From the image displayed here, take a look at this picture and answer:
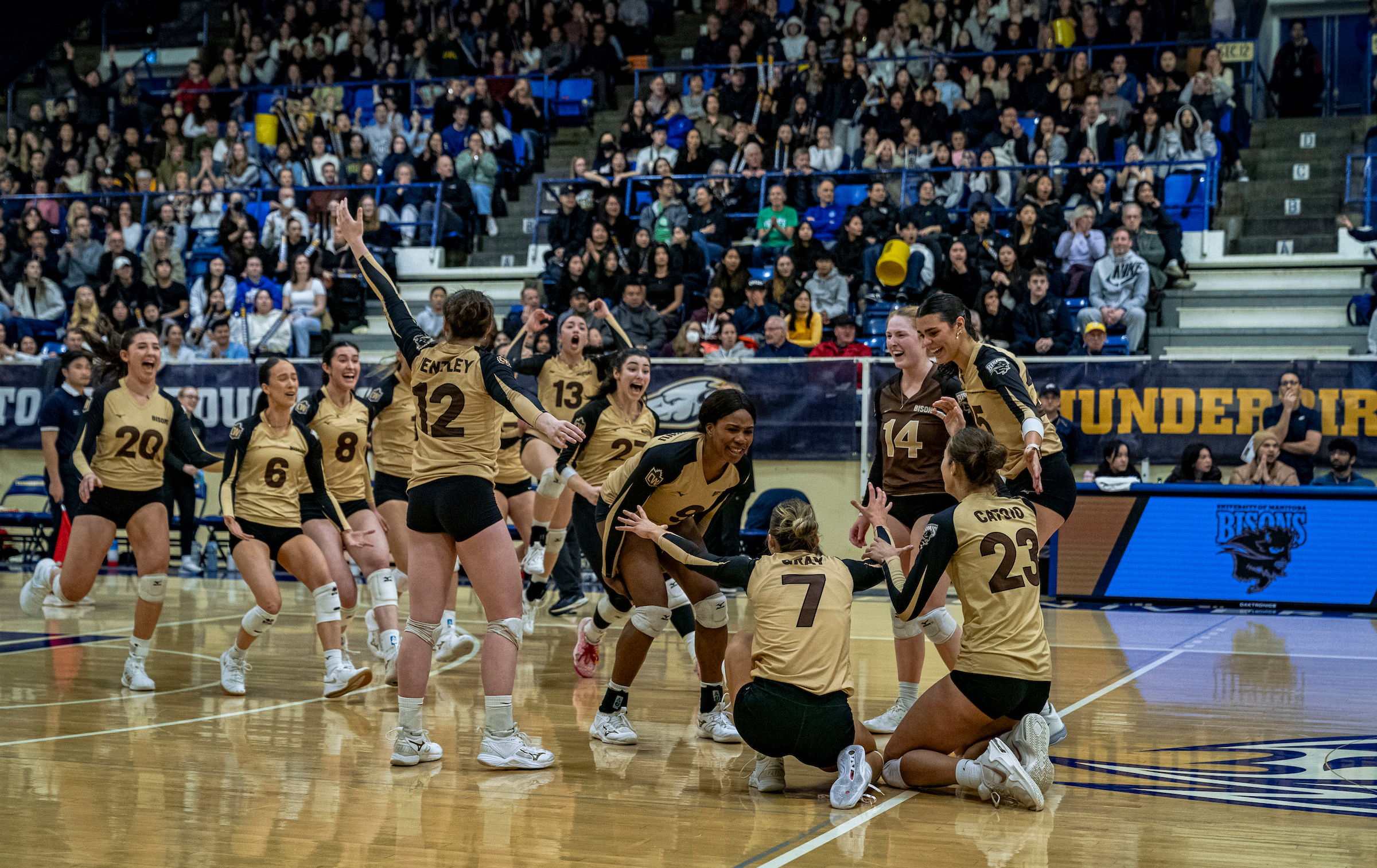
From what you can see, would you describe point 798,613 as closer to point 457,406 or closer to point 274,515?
point 457,406

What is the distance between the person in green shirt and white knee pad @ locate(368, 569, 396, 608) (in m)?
9.34

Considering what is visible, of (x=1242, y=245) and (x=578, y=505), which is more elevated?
(x=1242, y=245)

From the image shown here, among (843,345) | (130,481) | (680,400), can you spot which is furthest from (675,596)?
(843,345)

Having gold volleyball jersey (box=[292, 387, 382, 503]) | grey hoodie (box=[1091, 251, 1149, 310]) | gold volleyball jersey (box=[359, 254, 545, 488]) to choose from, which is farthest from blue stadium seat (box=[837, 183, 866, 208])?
gold volleyball jersey (box=[359, 254, 545, 488])

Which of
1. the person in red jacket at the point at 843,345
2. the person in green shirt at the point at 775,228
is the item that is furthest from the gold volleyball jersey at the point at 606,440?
the person in green shirt at the point at 775,228

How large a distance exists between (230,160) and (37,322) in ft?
13.2

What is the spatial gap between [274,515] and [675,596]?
8.36ft

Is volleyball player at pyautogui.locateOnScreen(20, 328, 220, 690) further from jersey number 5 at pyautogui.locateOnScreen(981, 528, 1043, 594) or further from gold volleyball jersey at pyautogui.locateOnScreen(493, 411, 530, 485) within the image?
jersey number 5 at pyautogui.locateOnScreen(981, 528, 1043, 594)

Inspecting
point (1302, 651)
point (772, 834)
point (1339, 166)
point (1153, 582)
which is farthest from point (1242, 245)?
point (772, 834)

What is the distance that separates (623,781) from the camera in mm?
5691

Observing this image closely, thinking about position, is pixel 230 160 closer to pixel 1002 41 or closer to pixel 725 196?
pixel 725 196

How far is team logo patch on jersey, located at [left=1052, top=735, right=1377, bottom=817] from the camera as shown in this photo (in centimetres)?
539

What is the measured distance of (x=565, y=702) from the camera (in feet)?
25.0

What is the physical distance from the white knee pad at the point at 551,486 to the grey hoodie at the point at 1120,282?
7.59 m
